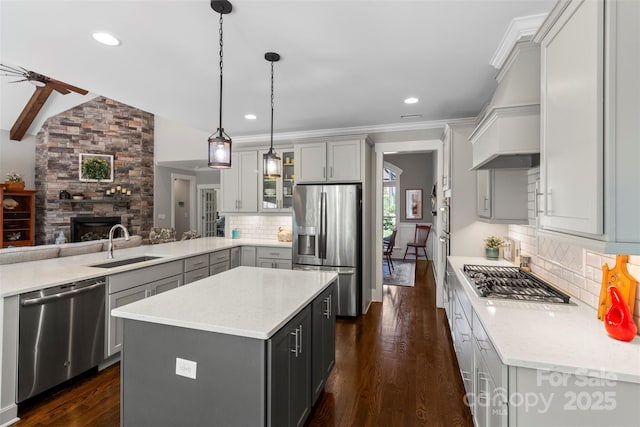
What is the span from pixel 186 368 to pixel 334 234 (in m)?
2.75

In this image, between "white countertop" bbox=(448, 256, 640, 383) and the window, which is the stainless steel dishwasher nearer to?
"white countertop" bbox=(448, 256, 640, 383)

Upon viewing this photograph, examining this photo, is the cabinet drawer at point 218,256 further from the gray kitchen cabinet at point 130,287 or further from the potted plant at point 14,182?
the potted plant at point 14,182

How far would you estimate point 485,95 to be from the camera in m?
3.31

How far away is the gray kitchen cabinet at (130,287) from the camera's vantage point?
2664mm

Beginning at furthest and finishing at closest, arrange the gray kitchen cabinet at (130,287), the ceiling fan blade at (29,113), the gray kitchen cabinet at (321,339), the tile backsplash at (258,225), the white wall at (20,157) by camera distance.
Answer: the white wall at (20,157) → the ceiling fan blade at (29,113) → the tile backsplash at (258,225) → the gray kitchen cabinet at (130,287) → the gray kitchen cabinet at (321,339)

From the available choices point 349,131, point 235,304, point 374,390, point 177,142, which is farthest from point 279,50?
point 177,142

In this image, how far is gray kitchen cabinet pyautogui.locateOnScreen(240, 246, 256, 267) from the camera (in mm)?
4754

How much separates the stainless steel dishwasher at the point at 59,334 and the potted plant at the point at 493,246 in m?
3.77

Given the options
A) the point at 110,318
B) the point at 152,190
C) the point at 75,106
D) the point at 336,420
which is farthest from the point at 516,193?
the point at 75,106

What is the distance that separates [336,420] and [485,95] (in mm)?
3419

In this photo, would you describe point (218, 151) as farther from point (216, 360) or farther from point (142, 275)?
point (142, 275)

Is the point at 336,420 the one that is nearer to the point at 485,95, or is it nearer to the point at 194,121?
the point at 485,95

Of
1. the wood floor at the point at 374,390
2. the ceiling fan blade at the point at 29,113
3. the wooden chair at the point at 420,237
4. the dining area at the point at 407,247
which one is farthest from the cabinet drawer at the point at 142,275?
the wooden chair at the point at 420,237

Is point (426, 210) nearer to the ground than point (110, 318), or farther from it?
farther from it
